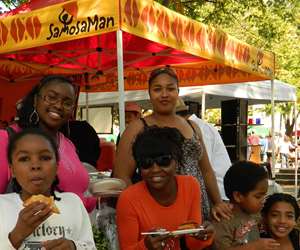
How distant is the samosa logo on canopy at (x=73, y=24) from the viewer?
435 cm

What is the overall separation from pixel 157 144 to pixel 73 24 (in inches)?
87.0

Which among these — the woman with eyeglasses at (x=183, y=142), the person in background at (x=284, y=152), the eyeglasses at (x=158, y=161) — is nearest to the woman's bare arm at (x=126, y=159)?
the woman with eyeglasses at (x=183, y=142)

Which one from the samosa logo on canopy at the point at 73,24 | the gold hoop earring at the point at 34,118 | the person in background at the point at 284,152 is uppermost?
the samosa logo on canopy at the point at 73,24

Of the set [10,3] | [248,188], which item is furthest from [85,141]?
[10,3]

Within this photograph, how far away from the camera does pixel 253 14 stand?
14211 mm

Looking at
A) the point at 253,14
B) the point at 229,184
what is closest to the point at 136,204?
the point at 229,184

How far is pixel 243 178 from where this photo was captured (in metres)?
3.18

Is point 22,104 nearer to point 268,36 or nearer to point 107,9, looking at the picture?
point 107,9

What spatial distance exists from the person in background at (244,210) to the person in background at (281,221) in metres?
0.19

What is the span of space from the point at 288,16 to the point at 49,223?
13653mm

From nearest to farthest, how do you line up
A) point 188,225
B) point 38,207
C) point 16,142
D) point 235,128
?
point 38,207 → point 16,142 → point 188,225 → point 235,128

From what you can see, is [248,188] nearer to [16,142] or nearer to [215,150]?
[215,150]

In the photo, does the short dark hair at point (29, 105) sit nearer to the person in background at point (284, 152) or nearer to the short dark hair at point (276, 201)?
the short dark hair at point (276, 201)

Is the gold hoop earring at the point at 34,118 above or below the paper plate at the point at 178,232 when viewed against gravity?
above
